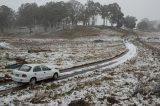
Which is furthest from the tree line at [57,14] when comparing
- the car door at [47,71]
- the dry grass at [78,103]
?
the dry grass at [78,103]

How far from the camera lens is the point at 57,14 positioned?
119000 millimetres

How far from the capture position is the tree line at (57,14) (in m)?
121

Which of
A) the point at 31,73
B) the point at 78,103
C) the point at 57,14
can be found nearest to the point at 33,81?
the point at 31,73

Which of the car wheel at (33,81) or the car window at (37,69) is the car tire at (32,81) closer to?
the car wheel at (33,81)

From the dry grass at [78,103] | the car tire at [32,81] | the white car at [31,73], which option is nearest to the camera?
the dry grass at [78,103]

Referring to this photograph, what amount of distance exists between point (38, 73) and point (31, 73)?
3.21 ft

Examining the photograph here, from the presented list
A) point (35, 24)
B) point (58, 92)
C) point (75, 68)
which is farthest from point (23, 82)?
point (35, 24)

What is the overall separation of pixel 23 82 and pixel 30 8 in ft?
362

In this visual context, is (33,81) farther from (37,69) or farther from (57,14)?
(57,14)

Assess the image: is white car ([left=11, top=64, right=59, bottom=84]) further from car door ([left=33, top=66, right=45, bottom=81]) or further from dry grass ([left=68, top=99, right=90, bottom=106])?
dry grass ([left=68, top=99, right=90, bottom=106])

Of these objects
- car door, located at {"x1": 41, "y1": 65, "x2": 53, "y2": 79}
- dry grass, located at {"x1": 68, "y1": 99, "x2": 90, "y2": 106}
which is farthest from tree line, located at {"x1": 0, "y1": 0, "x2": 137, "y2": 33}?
dry grass, located at {"x1": 68, "y1": 99, "x2": 90, "y2": 106}

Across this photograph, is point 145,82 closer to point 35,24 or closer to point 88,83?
point 88,83

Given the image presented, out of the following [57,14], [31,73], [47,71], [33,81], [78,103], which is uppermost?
[57,14]

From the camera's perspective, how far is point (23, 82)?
21031 mm
